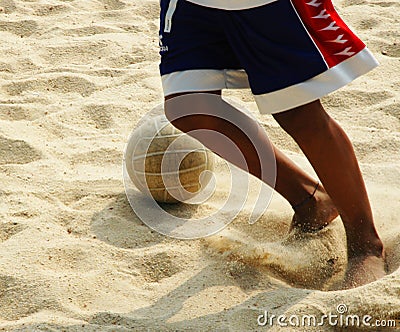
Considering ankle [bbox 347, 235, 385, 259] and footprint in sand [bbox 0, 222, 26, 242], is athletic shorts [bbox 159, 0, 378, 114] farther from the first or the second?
footprint in sand [bbox 0, 222, 26, 242]

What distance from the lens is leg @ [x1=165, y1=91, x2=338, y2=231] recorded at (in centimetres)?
278

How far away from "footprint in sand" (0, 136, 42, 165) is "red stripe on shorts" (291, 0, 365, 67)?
169 cm

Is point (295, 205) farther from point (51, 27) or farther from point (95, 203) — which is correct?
point (51, 27)

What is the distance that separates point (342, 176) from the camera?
263cm

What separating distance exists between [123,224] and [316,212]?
813mm

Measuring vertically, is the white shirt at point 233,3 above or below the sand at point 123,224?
above

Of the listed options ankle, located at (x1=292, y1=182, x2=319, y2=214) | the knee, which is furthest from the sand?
the knee

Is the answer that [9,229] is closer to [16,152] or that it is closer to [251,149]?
[16,152]

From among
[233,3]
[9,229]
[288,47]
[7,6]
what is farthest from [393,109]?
[7,6]

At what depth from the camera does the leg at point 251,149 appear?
2779mm

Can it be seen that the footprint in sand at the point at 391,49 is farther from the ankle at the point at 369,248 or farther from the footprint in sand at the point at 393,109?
the ankle at the point at 369,248

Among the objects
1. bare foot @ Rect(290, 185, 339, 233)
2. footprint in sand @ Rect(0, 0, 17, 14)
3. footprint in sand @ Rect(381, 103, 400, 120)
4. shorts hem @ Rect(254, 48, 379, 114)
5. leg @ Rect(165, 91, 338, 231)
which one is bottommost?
footprint in sand @ Rect(0, 0, 17, 14)

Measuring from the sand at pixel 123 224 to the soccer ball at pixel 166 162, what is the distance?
120mm

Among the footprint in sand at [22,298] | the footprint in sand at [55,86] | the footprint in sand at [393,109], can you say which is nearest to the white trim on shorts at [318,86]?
the footprint in sand at [22,298]
